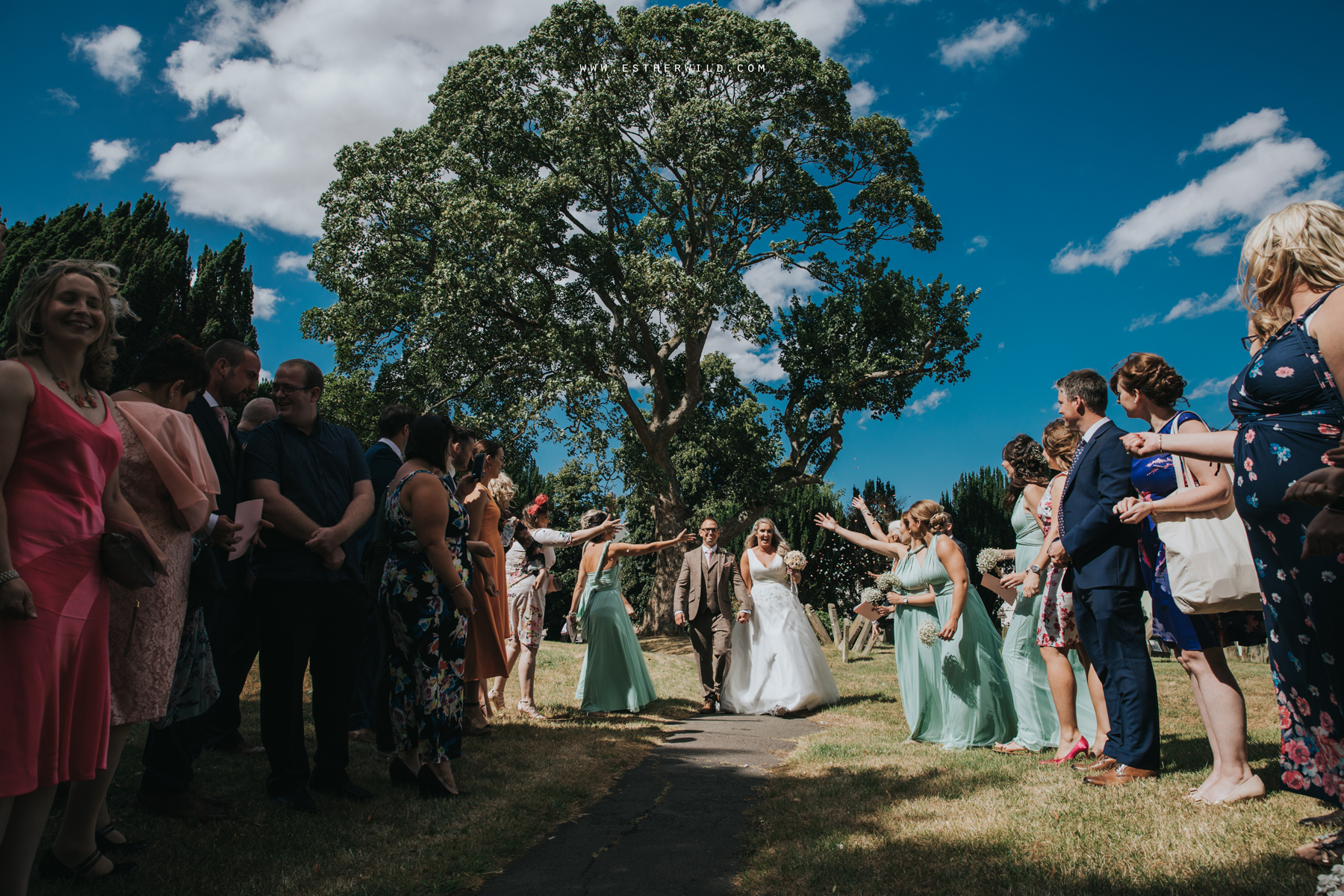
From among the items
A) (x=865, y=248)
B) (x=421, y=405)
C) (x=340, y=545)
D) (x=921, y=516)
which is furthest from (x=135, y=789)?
(x=865, y=248)

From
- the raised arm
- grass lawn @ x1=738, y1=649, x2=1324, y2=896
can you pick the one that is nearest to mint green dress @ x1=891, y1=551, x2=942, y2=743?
the raised arm

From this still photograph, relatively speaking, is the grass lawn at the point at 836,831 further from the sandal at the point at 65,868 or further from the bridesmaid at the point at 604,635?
the bridesmaid at the point at 604,635

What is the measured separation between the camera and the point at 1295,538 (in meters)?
2.60

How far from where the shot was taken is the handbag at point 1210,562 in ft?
11.2

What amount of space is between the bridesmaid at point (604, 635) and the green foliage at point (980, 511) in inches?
809

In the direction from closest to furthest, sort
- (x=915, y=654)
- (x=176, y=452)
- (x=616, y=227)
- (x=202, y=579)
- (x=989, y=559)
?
1. (x=176, y=452)
2. (x=202, y=579)
3. (x=915, y=654)
4. (x=989, y=559)
5. (x=616, y=227)

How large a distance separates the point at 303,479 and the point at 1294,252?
4470mm

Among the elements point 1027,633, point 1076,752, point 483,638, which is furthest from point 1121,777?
point 483,638

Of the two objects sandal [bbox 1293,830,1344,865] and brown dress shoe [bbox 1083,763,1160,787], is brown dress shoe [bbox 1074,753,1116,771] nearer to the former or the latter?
brown dress shoe [bbox 1083,763,1160,787]

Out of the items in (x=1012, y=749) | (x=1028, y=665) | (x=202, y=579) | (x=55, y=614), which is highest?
(x=202, y=579)

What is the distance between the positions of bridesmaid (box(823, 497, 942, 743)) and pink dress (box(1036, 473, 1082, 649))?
1.29m

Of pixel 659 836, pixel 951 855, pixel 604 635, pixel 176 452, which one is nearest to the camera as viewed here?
pixel 951 855

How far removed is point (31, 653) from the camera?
2.30 m

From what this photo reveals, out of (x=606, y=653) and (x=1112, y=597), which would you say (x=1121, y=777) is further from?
(x=606, y=653)
